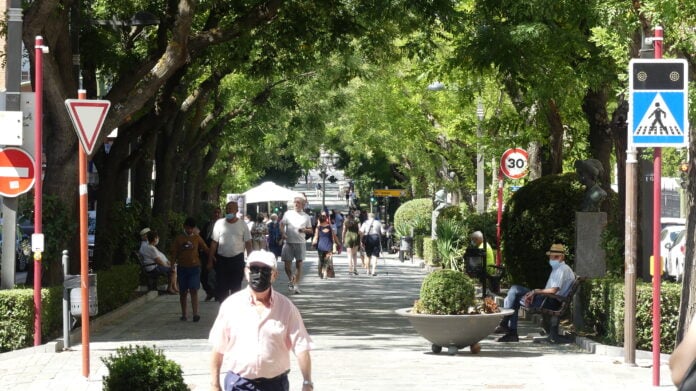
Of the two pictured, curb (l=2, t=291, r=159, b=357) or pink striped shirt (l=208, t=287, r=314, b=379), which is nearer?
pink striped shirt (l=208, t=287, r=314, b=379)

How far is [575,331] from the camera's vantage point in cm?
1700

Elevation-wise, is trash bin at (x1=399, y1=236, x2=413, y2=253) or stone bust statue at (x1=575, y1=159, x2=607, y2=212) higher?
stone bust statue at (x1=575, y1=159, x2=607, y2=212)

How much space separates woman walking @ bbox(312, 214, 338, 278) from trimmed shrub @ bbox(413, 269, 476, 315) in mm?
15189

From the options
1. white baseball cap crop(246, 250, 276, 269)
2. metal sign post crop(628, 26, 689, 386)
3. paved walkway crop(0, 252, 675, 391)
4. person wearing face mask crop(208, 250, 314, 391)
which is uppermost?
metal sign post crop(628, 26, 689, 386)

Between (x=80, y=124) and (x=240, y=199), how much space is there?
39.6 metres

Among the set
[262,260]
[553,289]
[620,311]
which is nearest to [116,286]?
[553,289]

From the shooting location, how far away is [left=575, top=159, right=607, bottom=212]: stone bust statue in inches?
735

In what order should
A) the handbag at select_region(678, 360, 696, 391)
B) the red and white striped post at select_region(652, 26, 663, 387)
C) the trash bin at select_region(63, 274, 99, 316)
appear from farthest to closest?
the trash bin at select_region(63, 274, 99, 316) < the red and white striped post at select_region(652, 26, 663, 387) < the handbag at select_region(678, 360, 696, 391)

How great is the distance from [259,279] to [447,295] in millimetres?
8161

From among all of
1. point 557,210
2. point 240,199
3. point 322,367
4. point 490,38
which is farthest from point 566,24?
point 240,199

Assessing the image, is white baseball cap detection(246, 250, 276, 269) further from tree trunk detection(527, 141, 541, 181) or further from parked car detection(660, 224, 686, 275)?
parked car detection(660, 224, 686, 275)

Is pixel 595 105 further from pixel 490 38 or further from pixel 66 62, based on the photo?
pixel 66 62

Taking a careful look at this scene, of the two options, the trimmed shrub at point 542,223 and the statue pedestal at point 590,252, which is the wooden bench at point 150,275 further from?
the statue pedestal at point 590,252

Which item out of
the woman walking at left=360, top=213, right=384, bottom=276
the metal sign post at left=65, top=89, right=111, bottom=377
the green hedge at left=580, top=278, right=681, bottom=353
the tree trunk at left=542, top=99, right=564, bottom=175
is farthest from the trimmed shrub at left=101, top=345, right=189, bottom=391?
the woman walking at left=360, top=213, right=384, bottom=276
